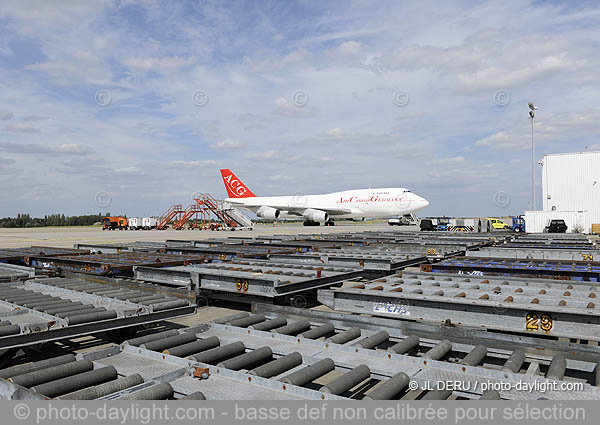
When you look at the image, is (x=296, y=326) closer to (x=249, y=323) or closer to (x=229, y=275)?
(x=249, y=323)

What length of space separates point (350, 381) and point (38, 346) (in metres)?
4.38

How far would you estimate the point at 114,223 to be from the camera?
66375mm

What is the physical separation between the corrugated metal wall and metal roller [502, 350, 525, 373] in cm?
4487

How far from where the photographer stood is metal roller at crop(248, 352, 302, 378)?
382cm

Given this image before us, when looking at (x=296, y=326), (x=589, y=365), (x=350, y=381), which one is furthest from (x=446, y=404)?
(x=296, y=326)

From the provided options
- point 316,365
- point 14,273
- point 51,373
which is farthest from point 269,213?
point 316,365

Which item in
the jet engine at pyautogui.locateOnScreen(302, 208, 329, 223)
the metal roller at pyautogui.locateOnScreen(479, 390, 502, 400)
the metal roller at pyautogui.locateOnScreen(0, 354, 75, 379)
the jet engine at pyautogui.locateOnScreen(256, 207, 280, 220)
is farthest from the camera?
the jet engine at pyautogui.locateOnScreen(256, 207, 280, 220)

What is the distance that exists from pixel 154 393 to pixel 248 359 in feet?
3.28

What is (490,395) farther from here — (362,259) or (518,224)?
(518,224)

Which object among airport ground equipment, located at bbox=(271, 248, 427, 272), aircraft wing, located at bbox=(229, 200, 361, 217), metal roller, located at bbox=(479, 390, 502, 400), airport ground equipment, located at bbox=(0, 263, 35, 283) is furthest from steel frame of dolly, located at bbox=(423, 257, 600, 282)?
aircraft wing, located at bbox=(229, 200, 361, 217)

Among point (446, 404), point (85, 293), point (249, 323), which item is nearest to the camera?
point (446, 404)

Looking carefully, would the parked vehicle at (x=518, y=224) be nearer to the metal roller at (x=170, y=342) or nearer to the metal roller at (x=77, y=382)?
the metal roller at (x=170, y=342)

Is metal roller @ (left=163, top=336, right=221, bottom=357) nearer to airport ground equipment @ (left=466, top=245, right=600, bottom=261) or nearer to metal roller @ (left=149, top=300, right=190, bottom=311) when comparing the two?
metal roller @ (left=149, top=300, right=190, bottom=311)

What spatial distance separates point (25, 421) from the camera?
120 inches
